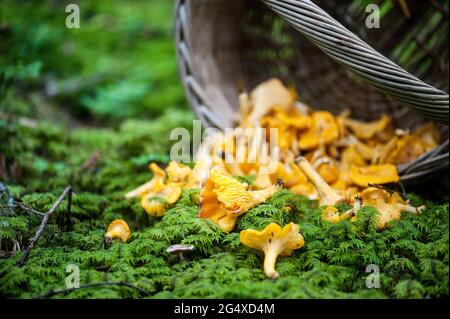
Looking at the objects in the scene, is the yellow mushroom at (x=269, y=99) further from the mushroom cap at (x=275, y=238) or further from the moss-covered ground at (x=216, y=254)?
the mushroom cap at (x=275, y=238)

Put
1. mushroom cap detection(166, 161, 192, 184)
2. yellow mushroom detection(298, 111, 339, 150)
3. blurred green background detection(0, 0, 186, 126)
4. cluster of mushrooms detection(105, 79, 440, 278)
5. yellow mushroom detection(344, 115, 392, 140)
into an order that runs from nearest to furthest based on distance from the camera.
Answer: cluster of mushrooms detection(105, 79, 440, 278) < mushroom cap detection(166, 161, 192, 184) < yellow mushroom detection(298, 111, 339, 150) < yellow mushroom detection(344, 115, 392, 140) < blurred green background detection(0, 0, 186, 126)

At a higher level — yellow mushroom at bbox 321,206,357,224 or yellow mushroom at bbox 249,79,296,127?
→ yellow mushroom at bbox 249,79,296,127

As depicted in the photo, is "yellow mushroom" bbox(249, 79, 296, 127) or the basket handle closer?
the basket handle

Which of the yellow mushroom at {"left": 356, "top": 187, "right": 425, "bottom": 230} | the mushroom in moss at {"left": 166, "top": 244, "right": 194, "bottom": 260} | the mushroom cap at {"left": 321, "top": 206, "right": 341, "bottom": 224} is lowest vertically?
the mushroom in moss at {"left": 166, "top": 244, "right": 194, "bottom": 260}

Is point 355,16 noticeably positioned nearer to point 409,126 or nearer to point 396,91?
point 409,126

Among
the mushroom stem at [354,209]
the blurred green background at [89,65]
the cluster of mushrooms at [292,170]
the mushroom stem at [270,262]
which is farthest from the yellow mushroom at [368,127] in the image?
the blurred green background at [89,65]

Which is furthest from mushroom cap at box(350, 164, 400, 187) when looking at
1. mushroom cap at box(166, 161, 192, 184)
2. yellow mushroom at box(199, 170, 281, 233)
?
mushroom cap at box(166, 161, 192, 184)

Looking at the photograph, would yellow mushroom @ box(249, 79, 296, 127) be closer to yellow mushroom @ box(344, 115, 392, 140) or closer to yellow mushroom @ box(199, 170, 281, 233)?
yellow mushroom @ box(344, 115, 392, 140)
